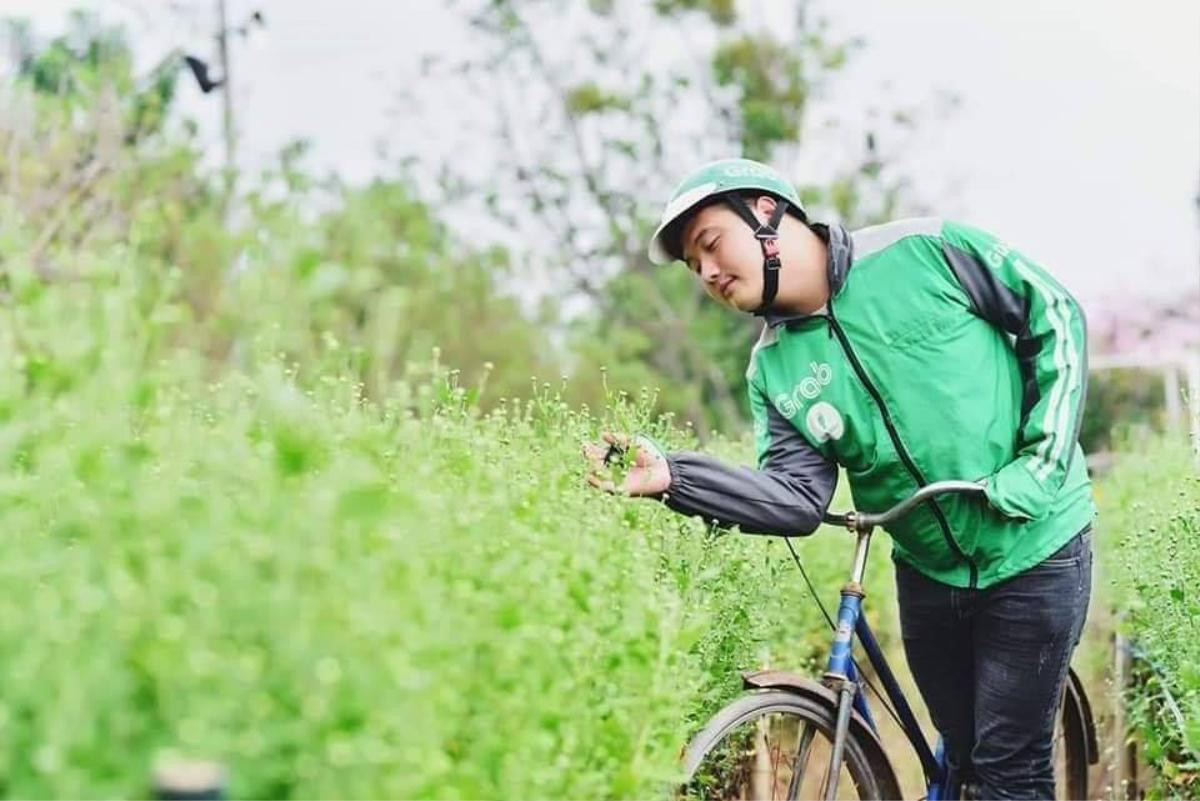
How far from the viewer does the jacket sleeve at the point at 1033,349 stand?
387 cm

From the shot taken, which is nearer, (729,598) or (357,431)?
(357,431)

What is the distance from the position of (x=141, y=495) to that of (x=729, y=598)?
8.10 ft

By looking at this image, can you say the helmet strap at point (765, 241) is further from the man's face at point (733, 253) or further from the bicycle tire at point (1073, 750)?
the bicycle tire at point (1073, 750)

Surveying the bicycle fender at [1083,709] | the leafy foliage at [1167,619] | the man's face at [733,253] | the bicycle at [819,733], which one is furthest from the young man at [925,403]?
the bicycle fender at [1083,709]

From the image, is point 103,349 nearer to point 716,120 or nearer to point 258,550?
point 258,550

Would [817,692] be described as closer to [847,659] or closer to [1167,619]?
[847,659]

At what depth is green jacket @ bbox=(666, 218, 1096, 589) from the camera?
390 centimetres

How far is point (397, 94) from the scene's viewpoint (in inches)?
1118

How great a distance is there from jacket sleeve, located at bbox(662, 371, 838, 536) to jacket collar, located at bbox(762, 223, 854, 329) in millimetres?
248

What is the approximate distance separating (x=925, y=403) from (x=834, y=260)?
1.34 ft

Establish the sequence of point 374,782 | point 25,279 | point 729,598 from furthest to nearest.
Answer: point 729,598
point 25,279
point 374,782

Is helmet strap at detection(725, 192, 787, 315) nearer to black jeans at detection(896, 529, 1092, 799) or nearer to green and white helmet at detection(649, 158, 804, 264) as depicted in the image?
green and white helmet at detection(649, 158, 804, 264)

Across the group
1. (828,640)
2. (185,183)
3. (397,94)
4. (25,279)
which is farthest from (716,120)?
(25,279)

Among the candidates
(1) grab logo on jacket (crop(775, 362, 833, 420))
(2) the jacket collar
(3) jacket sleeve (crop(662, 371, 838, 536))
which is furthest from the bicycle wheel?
(2) the jacket collar
